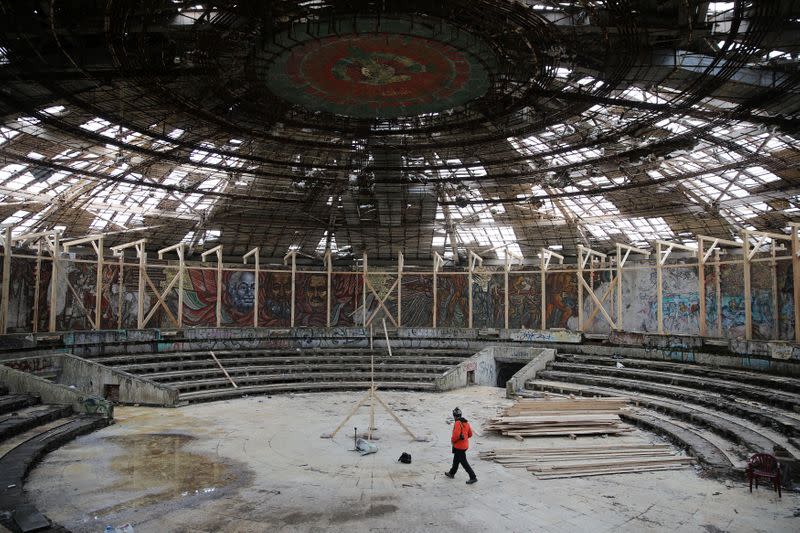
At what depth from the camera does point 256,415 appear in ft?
66.1

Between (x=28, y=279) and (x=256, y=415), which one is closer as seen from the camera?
(x=256, y=415)

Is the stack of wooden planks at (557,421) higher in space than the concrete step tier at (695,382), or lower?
lower

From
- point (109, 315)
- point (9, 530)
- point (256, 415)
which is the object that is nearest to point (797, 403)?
point (256, 415)

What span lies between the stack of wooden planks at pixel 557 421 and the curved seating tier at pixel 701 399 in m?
1.20

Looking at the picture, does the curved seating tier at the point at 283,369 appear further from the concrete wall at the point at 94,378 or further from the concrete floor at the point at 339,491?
the concrete floor at the point at 339,491

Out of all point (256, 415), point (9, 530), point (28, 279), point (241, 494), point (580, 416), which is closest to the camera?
point (9, 530)

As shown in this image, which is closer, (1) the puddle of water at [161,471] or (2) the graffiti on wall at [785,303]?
(1) the puddle of water at [161,471]

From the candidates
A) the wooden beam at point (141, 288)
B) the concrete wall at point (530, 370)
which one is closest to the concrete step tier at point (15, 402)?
the wooden beam at point (141, 288)

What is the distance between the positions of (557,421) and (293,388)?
38.6 feet

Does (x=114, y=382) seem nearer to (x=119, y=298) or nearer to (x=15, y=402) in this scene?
(x=15, y=402)

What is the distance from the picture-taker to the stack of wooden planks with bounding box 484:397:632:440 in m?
17.1

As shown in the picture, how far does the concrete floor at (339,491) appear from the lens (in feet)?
34.7

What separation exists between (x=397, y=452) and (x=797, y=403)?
440 inches

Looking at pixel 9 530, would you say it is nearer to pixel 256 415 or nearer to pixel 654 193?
pixel 256 415
